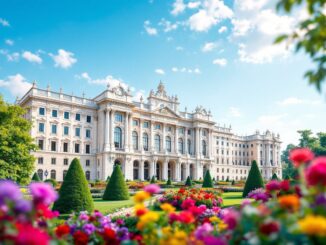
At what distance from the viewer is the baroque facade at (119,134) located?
160 feet

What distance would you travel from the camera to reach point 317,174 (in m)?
2.68

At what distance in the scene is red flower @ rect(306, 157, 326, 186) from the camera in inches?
105

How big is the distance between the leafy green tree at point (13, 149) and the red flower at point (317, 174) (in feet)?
82.4

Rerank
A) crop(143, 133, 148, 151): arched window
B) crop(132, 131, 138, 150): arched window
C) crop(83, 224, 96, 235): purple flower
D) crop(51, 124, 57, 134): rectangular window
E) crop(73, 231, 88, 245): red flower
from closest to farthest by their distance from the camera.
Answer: crop(73, 231, 88, 245): red flower → crop(83, 224, 96, 235): purple flower → crop(51, 124, 57, 134): rectangular window → crop(132, 131, 138, 150): arched window → crop(143, 133, 148, 151): arched window

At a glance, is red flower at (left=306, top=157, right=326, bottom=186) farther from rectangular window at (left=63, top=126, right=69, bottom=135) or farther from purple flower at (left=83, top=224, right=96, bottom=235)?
rectangular window at (left=63, top=126, right=69, bottom=135)

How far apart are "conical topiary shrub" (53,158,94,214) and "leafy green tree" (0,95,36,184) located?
35.7 ft

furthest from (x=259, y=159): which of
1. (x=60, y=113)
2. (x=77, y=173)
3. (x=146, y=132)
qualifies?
(x=77, y=173)

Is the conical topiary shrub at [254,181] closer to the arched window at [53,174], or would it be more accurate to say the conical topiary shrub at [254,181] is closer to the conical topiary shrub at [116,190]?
the conical topiary shrub at [116,190]

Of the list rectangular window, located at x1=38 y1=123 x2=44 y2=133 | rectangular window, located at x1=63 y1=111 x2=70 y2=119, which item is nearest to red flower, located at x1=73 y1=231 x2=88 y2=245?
rectangular window, located at x1=38 y1=123 x2=44 y2=133

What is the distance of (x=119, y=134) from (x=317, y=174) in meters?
53.0

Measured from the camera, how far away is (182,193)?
20.4 metres

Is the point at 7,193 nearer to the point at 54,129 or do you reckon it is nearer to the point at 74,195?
the point at 74,195

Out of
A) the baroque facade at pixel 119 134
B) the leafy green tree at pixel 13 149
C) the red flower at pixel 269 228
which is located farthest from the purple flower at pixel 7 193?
the baroque facade at pixel 119 134

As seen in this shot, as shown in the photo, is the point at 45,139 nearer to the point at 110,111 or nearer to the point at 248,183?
the point at 110,111
